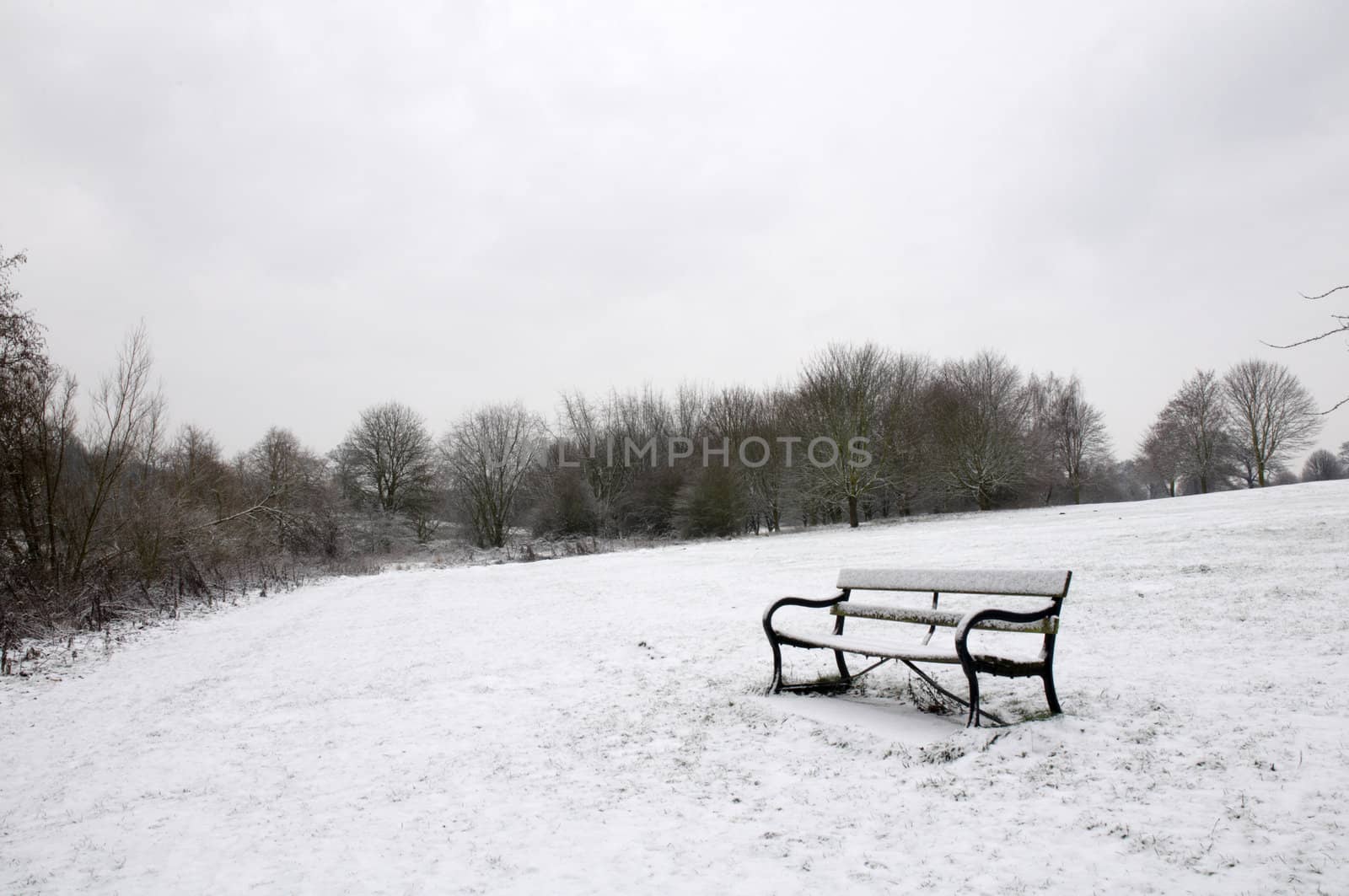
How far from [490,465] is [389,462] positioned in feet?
→ 28.3

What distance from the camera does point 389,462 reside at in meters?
50.3

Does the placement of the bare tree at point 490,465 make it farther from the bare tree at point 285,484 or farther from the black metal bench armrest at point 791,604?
the black metal bench armrest at point 791,604

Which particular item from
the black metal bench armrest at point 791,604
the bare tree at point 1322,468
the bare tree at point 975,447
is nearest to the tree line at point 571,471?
the bare tree at point 975,447

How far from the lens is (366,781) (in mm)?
4227

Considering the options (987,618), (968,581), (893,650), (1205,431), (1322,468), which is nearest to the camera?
(987,618)

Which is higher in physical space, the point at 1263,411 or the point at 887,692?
the point at 1263,411

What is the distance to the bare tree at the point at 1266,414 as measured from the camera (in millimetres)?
38281

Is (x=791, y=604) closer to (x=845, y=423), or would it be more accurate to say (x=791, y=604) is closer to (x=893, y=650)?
(x=893, y=650)

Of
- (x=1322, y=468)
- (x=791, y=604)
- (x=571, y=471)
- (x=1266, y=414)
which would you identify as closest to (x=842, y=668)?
(x=791, y=604)

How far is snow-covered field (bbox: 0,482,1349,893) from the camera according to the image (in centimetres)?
288

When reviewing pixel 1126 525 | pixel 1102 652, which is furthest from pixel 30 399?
pixel 1126 525

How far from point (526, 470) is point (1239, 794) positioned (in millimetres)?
46731

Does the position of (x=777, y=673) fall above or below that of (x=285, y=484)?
below

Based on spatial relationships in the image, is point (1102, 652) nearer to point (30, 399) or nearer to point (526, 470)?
point (30, 399)
